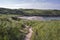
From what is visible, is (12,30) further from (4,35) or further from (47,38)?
(47,38)

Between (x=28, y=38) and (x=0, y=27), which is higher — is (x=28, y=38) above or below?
below

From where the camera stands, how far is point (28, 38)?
45.8 ft

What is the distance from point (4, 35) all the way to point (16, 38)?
0.71 metres

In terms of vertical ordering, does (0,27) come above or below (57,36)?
above

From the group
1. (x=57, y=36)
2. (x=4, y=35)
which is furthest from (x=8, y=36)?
(x=57, y=36)

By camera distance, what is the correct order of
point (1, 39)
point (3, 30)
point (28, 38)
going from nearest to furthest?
point (1, 39) → point (3, 30) → point (28, 38)

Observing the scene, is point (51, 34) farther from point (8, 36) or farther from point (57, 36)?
point (8, 36)

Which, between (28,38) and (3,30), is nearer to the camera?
(3,30)

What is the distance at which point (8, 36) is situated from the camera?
40.2ft

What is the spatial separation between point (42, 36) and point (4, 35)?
9.09 feet

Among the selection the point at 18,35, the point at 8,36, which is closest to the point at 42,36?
the point at 18,35

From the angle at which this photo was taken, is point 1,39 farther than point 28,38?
No

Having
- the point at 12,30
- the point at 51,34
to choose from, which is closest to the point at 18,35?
the point at 12,30

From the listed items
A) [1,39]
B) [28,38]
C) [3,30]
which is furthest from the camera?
[28,38]
